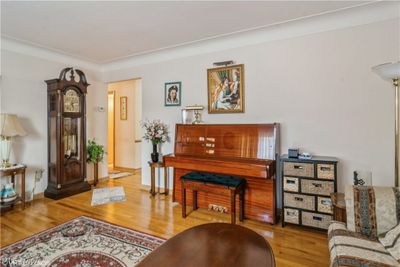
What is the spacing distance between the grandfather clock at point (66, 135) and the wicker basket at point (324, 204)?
391 cm

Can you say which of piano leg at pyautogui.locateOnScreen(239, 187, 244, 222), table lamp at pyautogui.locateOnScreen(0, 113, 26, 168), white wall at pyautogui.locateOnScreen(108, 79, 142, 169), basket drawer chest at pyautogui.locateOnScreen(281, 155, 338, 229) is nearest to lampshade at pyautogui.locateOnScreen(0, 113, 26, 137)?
table lamp at pyautogui.locateOnScreen(0, 113, 26, 168)

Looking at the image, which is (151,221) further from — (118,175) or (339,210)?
(118,175)

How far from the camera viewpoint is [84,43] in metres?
3.67

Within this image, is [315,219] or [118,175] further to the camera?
[118,175]

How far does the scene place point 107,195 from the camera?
160 inches

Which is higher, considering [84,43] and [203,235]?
[84,43]

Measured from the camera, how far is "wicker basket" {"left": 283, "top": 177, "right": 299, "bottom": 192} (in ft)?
8.92

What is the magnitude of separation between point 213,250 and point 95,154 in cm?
370

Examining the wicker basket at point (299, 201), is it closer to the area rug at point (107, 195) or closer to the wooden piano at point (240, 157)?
the wooden piano at point (240, 157)

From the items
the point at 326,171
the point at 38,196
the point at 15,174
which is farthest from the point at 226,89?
the point at 38,196

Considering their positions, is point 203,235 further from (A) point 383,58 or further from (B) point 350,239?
(A) point 383,58

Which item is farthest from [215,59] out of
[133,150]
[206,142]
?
[133,150]

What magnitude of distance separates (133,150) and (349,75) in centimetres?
522

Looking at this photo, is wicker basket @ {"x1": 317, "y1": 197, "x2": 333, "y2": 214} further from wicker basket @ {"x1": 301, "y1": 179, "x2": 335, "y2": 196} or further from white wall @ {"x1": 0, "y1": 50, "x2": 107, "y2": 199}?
white wall @ {"x1": 0, "y1": 50, "x2": 107, "y2": 199}
